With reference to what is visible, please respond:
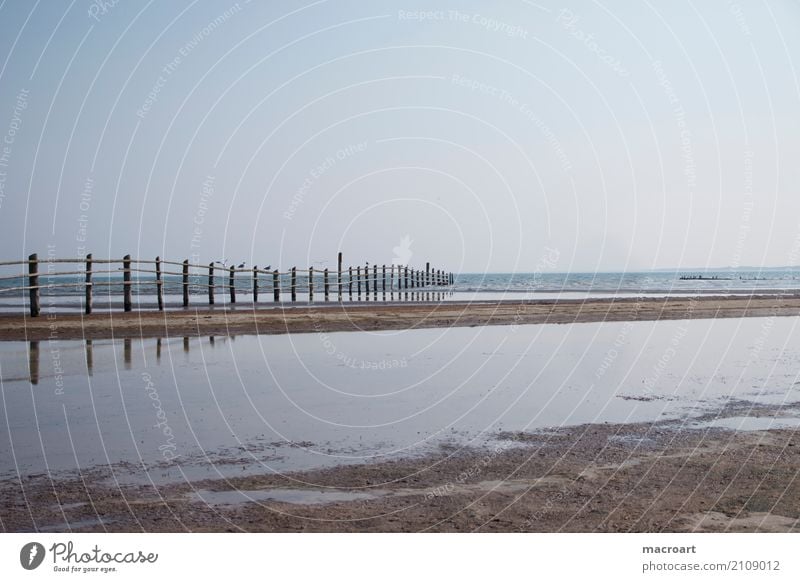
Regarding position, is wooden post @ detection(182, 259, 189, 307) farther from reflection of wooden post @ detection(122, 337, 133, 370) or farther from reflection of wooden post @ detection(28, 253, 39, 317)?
reflection of wooden post @ detection(122, 337, 133, 370)

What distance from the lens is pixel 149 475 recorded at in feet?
22.9

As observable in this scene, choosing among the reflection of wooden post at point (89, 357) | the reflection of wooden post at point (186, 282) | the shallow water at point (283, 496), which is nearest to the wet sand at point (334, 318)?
the reflection of wooden post at point (89, 357)

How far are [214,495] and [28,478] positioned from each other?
1.69 m

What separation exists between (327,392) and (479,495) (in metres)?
5.32

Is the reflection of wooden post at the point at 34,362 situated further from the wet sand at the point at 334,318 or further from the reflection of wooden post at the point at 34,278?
the reflection of wooden post at the point at 34,278

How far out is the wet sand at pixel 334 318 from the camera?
2087 centimetres

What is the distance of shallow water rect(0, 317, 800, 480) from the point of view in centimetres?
802

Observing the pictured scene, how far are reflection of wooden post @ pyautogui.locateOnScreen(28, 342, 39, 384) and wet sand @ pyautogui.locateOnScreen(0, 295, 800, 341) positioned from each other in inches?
84.2

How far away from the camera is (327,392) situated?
1149cm

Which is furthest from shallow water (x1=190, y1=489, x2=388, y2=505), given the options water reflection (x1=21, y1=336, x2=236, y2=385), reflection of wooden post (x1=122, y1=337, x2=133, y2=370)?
reflection of wooden post (x1=122, y1=337, x2=133, y2=370)

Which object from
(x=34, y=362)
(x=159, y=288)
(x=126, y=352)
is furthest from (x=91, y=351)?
(x=159, y=288)

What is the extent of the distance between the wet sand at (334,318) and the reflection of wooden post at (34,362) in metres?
2.14

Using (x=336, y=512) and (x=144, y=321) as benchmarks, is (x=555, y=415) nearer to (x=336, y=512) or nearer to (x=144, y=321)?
(x=336, y=512)
